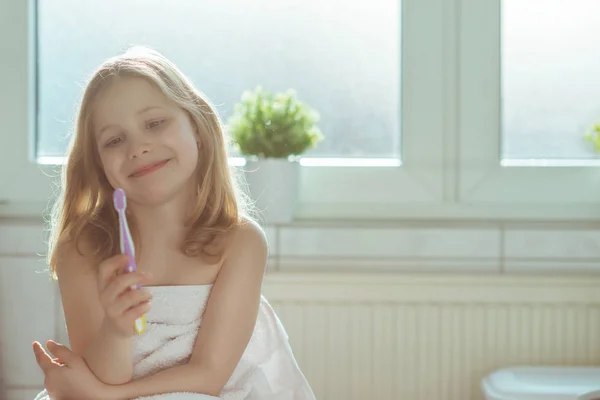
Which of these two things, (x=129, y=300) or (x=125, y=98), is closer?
(x=129, y=300)

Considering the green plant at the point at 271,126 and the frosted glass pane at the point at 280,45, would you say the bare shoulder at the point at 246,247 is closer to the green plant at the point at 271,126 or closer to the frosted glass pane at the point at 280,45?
the green plant at the point at 271,126

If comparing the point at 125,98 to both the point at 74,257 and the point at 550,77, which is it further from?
the point at 550,77

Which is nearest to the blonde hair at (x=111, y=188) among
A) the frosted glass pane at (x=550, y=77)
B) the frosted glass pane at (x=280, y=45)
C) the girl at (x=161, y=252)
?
the girl at (x=161, y=252)

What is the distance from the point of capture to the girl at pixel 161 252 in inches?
41.6

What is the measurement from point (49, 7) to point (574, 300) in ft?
4.41

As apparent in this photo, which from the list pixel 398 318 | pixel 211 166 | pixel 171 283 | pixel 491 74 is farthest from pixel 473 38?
pixel 171 283

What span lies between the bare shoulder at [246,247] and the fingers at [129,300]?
0.70ft

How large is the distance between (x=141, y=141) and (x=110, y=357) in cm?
27

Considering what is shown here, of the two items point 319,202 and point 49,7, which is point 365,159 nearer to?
point 319,202

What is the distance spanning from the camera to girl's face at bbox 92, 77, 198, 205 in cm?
107

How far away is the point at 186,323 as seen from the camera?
1123 millimetres

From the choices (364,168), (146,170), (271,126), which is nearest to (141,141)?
(146,170)

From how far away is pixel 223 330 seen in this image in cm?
109

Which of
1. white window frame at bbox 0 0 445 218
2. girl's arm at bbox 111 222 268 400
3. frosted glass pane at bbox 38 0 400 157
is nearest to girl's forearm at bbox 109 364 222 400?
girl's arm at bbox 111 222 268 400
